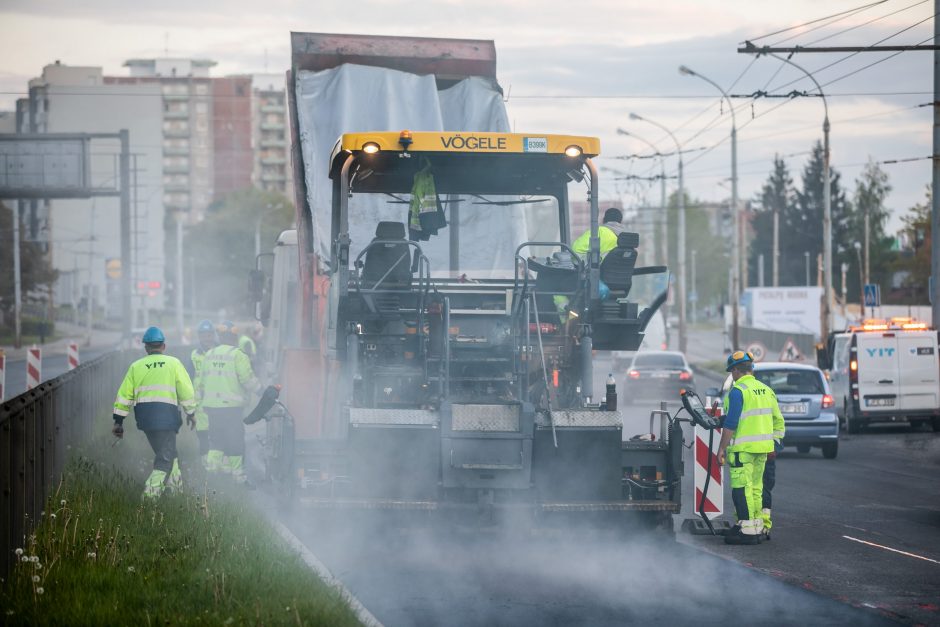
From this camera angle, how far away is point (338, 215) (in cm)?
1121

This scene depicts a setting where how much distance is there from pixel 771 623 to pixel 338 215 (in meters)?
4.72

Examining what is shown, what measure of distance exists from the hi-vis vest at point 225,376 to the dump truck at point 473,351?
2.91 meters

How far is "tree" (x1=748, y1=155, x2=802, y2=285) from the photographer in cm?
13612

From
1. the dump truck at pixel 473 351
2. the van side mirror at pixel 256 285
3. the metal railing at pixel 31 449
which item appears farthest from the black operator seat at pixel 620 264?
the van side mirror at pixel 256 285

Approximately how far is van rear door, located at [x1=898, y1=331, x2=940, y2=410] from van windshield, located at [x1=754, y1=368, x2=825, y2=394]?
6.04 meters

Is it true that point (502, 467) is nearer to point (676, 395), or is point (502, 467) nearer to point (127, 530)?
point (127, 530)

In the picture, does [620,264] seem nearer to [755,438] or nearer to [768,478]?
[755,438]

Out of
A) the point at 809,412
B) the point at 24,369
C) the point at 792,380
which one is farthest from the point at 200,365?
the point at 24,369

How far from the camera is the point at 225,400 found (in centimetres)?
1558

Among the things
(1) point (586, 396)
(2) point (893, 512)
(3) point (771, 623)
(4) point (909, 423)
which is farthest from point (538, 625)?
(4) point (909, 423)

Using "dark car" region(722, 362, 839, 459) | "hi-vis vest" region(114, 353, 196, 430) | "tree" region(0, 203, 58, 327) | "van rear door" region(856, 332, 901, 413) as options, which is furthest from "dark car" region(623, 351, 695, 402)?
"tree" region(0, 203, 58, 327)

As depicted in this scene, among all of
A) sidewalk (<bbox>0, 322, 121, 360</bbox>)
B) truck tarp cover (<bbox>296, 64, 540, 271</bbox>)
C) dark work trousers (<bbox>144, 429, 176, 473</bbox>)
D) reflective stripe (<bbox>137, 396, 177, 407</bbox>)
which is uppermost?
truck tarp cover (<bbox>296, 64, 540, 271</bbox>)

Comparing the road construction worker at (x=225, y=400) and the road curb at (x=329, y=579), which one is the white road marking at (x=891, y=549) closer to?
the road curb at (x=329, y=579)

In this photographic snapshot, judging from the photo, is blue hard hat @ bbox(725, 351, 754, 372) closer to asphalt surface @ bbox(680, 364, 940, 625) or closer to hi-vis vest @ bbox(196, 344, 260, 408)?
asphalt surface @ bbox(680, 364, 940, 625)
